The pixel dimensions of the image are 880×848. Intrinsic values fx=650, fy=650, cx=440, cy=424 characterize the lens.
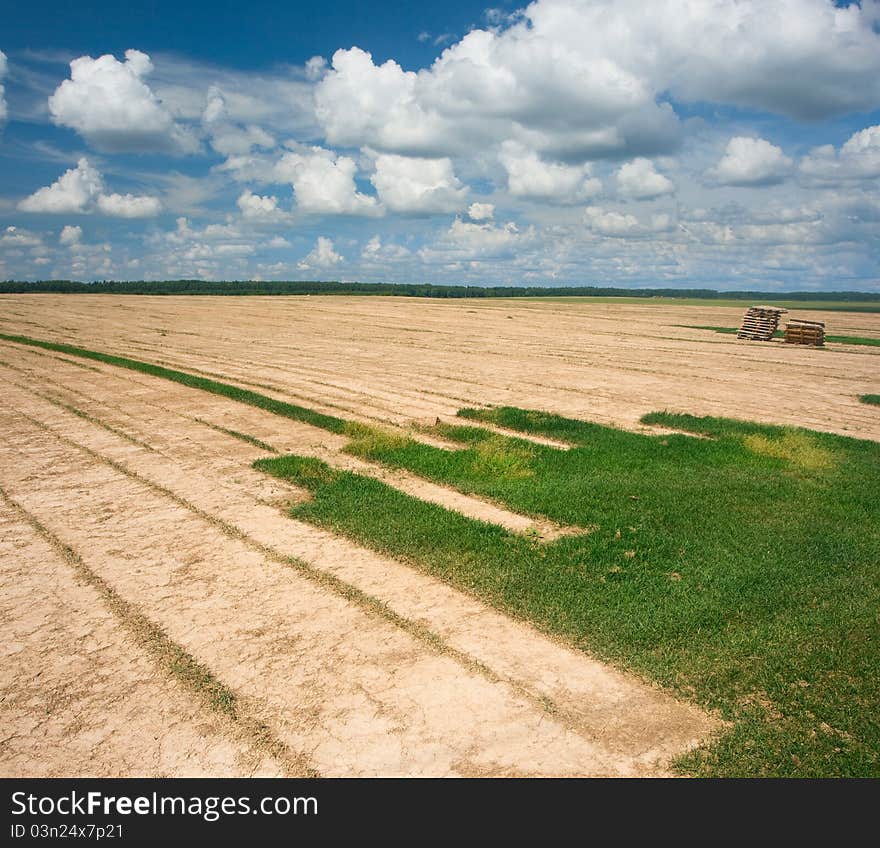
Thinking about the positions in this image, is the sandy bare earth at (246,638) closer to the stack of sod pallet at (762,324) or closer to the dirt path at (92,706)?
the dirt path at (92,706)

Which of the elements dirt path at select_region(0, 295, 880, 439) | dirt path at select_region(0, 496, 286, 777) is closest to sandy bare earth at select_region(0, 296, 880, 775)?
dirt path at select_region(0, 496, 286, 777)

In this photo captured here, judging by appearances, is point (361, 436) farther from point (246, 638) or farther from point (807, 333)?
point (807, 333)

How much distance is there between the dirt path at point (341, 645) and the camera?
177 inches

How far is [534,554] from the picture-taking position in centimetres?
740

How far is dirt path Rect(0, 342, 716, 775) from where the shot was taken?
14.7ft

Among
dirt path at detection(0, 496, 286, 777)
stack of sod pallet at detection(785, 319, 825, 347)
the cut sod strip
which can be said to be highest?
stack of sod pallet at detection(785, 319, 825, 347)

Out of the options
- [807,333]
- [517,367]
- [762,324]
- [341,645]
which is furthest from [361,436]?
[762,324]

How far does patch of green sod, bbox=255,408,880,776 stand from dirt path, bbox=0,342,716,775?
1.38 feet

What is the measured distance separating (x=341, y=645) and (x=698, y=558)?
4.11m

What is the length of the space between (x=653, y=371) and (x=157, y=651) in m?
21.1

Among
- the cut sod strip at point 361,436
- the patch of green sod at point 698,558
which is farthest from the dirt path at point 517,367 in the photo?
the patch of green sod at point 698,558

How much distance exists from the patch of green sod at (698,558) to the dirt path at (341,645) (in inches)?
16.5

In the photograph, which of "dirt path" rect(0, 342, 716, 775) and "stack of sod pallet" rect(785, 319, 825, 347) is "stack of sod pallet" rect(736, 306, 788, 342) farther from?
"dirt path" rect(0, 342, 716, 775)

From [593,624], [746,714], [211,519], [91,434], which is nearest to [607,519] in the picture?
[593,624]
